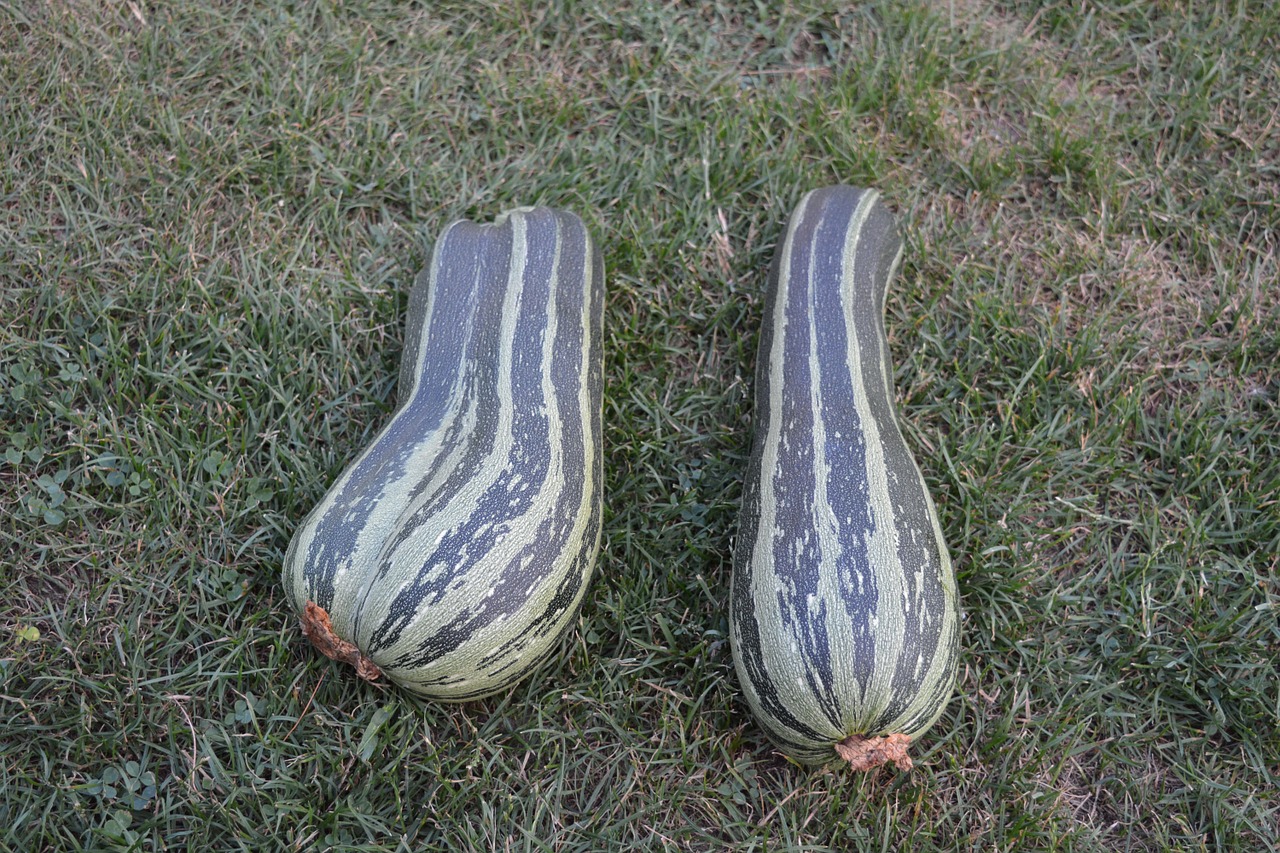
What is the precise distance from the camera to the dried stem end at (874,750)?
2.69 meters

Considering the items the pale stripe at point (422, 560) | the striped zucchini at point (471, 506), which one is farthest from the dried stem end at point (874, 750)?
the pale stripe at point (422, 560)

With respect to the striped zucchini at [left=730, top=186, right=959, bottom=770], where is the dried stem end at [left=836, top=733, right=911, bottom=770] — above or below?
below

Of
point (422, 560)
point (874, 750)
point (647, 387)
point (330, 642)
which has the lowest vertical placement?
point (874, 750)

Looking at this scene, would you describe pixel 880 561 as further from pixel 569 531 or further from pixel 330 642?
pixel 330 642

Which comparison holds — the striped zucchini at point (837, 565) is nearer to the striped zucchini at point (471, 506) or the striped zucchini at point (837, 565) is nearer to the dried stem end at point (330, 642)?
the striped zucchini at point (471, 506)

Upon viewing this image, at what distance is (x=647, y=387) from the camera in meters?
3.67

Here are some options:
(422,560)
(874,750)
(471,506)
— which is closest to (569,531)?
(471,506)

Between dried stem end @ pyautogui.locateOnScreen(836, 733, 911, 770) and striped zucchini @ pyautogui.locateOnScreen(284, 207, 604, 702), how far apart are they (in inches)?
36.0

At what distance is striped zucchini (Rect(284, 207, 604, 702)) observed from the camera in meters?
2.69

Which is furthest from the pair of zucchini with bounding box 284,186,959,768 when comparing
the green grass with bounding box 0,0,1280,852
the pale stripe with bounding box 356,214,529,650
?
the green grass with bounding box 0,0,1280,852

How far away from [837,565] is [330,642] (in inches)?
58.9

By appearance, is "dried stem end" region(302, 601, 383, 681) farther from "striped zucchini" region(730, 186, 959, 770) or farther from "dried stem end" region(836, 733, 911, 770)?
"dried stem end" region(836, 733, 911, 770)

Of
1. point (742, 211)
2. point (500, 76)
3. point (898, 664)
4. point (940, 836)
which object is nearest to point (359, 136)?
point (500, 76)

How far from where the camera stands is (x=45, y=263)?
12.1ft
